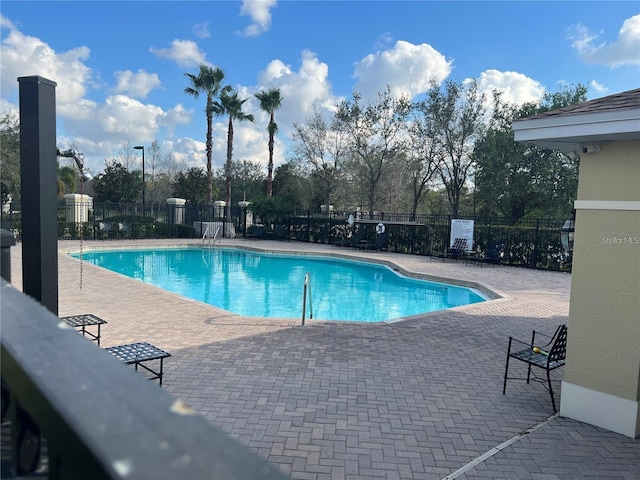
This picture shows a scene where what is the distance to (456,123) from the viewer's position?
2766cm

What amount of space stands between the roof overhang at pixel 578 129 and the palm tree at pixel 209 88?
24776 mm

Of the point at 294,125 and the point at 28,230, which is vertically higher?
the point at 294,125

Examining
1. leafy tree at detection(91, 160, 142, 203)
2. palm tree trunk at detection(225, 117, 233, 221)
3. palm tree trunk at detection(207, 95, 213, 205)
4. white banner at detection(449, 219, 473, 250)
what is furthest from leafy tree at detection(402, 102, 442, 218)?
leafy tree at detection(91, 160, 142, 203)

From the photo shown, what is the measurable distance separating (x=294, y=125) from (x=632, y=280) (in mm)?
29401

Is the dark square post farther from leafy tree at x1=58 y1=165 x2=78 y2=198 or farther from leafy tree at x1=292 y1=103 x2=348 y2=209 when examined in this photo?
leafy tree at x1=58 y1=165 x2=78 y2=198

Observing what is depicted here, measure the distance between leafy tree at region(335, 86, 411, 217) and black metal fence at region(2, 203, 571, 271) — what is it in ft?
19.0

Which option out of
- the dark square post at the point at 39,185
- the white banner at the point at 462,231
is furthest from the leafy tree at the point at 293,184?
the dark square post at the point at 39,185

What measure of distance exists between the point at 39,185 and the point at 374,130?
91.1 ft

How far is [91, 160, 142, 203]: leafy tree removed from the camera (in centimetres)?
3177

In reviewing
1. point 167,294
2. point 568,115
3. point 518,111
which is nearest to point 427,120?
point 518,111

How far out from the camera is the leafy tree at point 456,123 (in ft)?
88.7

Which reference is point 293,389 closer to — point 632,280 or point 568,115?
point 632,280

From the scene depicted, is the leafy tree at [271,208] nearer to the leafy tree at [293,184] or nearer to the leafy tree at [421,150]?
the leafy tree at [293,184]

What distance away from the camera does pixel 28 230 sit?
3.38 meters
